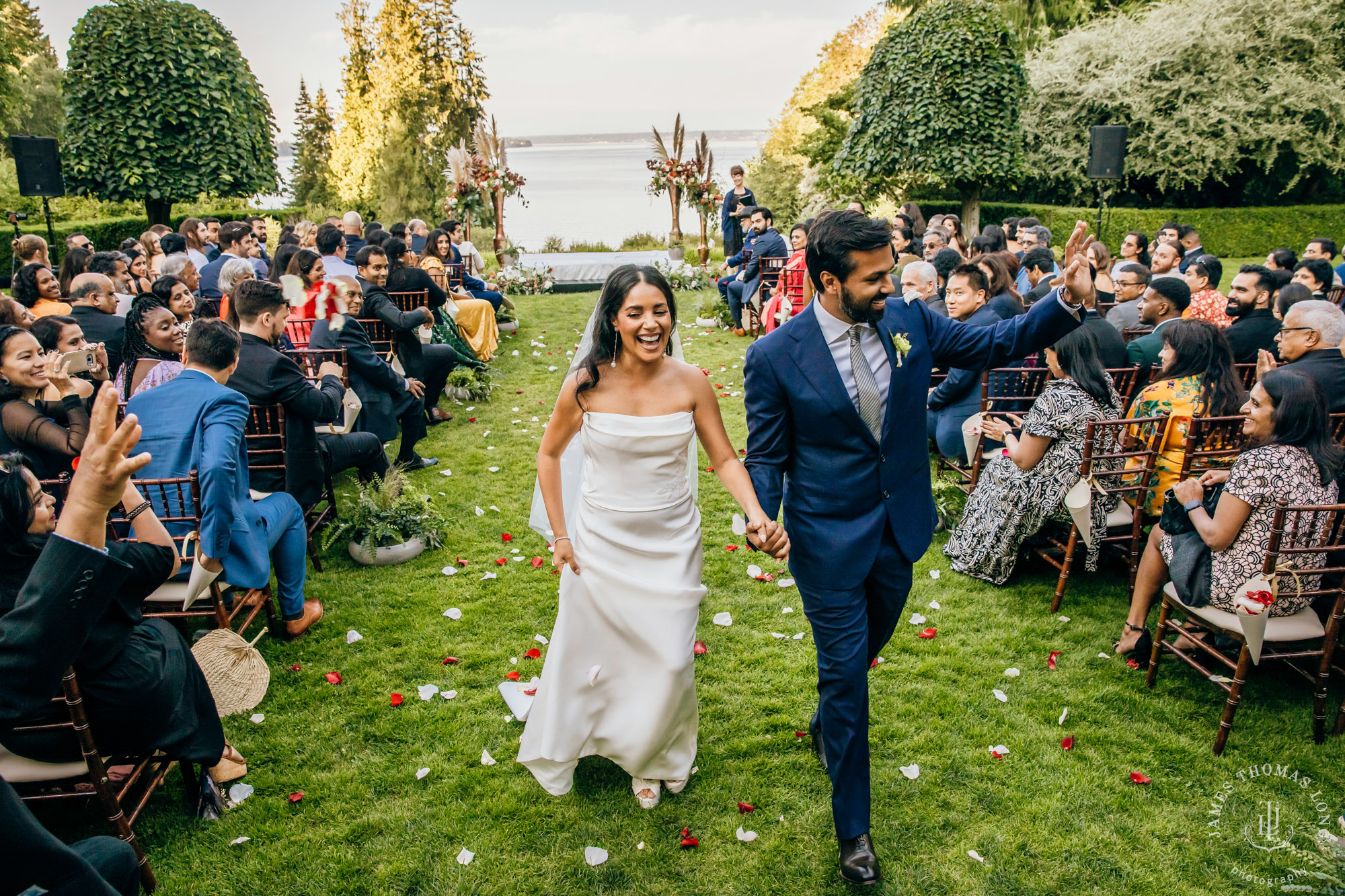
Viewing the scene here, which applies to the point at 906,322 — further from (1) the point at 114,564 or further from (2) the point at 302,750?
(2) the point at 302,750

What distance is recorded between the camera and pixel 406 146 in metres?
21.4

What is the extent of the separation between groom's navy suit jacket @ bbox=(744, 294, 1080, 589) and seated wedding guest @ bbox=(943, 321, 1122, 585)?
6.14 feet

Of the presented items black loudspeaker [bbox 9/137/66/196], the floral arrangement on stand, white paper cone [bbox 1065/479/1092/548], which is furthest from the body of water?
white paper cone [bbox 1065/479/1092/548]

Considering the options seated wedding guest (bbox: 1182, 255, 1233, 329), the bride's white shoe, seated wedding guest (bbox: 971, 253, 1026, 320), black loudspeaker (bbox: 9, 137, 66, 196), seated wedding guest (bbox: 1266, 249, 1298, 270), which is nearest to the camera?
the bride's white shoe

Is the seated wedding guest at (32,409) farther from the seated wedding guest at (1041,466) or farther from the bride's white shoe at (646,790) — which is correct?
the seated wedding guest at (1041,466)

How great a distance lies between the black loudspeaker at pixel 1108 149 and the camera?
1097cm

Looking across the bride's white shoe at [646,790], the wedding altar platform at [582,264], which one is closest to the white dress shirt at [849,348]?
the bride's white shoe at [646,790]

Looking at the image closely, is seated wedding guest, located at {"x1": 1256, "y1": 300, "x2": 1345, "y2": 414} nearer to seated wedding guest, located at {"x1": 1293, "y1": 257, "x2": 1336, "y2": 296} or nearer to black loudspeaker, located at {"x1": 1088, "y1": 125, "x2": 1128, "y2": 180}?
seated wedding guest, located at {"x1": 1293, "y1": 257, "x2": 1336, "y2": 296}

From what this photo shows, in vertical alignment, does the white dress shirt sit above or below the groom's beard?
below

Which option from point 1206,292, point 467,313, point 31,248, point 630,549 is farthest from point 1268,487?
point 31,248

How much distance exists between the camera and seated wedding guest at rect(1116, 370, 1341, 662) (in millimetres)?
3520

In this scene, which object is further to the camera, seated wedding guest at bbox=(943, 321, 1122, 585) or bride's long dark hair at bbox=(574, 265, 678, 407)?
seated wedding guest at bbox=(943, 321, 1122, 585)

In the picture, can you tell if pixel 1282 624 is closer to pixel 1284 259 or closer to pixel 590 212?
pixel 1284 259

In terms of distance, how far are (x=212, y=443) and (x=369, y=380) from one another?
2.82 metres
